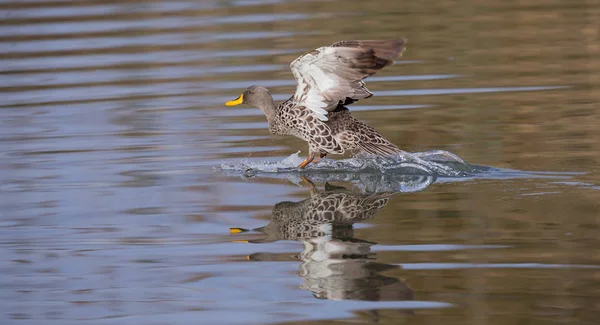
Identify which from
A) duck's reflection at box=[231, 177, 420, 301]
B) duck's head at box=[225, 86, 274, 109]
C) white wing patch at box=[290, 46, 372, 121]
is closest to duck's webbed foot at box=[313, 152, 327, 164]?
white wing patch at box=[290, 46, 372, 121]

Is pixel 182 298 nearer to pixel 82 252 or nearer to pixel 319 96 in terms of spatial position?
pixel 82 252

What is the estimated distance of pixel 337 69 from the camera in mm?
8391

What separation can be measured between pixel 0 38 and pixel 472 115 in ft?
35.4

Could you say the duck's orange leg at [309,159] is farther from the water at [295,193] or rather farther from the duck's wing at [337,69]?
the duck's wing at [337,69]

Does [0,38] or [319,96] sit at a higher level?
A: [0,38]

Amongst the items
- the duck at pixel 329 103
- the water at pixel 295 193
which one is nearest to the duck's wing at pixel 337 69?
the duck at pixel 329 103

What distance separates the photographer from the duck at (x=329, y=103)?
8.12m

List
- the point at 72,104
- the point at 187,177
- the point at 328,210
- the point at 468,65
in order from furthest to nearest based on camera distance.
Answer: the point at 468,65 < the point at 72,104 < the point at 187,177 < the point at 328,210

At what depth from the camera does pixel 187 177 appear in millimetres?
8875

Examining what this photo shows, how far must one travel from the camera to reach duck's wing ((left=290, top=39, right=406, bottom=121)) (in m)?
7.80

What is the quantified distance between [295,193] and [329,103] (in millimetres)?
946

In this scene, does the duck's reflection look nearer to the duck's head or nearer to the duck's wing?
the duck's wing

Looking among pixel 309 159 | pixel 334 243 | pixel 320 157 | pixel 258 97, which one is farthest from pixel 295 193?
pixel 334 243

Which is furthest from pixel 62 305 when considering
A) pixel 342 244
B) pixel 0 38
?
pixel 0 38
